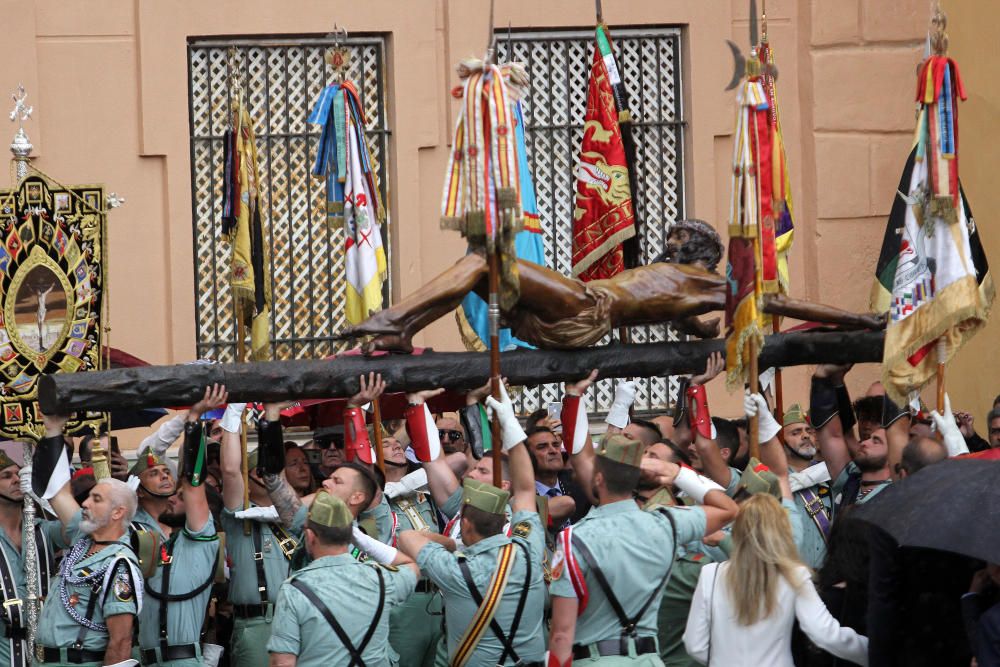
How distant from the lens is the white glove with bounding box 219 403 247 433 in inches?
330

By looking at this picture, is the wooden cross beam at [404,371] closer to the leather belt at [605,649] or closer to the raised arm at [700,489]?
the raised arm at [700,489]

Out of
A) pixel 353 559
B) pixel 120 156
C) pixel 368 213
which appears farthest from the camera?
pixel 120 156

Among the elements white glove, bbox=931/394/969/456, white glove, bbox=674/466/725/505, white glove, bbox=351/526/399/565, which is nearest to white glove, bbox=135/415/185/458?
white glove, bbox=351/526/399/565

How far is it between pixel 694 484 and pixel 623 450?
0.47 metres

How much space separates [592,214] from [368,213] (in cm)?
128

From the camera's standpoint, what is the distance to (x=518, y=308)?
326 inches

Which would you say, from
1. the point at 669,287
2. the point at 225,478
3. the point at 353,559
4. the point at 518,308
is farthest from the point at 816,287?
the point at 353,559

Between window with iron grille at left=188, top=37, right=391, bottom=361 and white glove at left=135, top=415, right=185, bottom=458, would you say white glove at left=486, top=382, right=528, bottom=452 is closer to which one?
white glove at left=135, top=415, right=185, bottom=458

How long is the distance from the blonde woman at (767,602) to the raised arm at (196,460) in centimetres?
248

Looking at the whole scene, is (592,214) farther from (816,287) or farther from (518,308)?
(816,287)

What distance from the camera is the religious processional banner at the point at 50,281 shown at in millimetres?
8391

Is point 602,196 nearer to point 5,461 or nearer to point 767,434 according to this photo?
point 767,434

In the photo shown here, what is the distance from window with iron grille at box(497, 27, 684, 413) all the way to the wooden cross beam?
3926 millimetres

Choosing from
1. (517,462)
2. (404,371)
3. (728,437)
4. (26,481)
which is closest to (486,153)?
(404,371)
